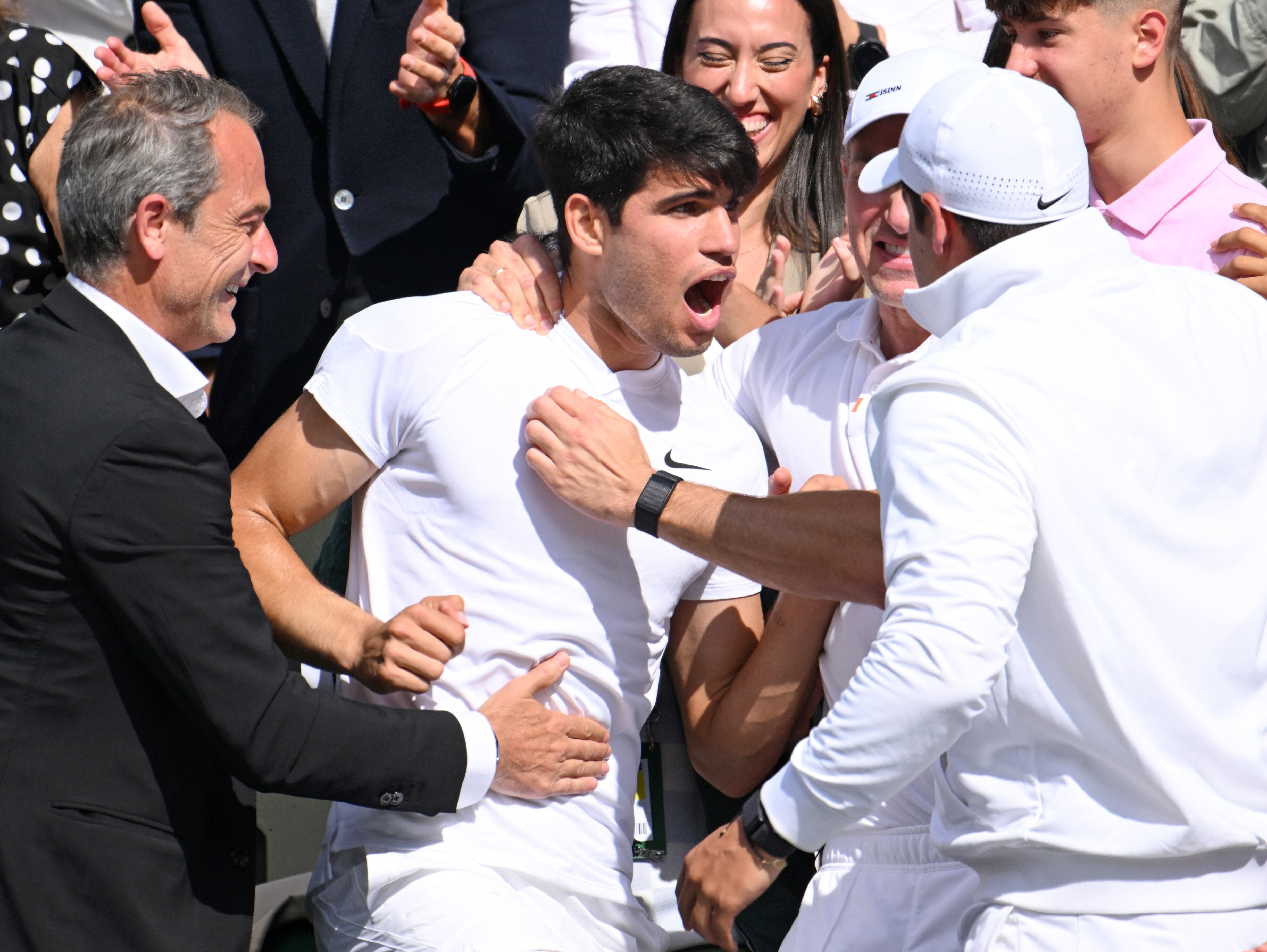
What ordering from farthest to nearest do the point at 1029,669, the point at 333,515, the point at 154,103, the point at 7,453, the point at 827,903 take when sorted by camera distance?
the point at 333,515 → the point at 827,903 → the point at 154,103 → the point at 7,453 → the point at 1029,669

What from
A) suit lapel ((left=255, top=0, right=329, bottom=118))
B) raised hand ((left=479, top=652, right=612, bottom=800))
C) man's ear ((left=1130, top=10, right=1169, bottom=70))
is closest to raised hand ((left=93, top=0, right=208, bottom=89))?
suit lapel ((left=255, top=0, right=329, bottom=118))

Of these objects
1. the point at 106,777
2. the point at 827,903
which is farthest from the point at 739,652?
the point at 106,777

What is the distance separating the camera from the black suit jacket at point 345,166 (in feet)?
12.3

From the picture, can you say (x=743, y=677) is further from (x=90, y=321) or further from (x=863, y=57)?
(x=863, y=57)

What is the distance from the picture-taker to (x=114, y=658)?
224 cm

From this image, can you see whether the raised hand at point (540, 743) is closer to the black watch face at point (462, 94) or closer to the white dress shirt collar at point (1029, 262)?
the white dress shirt collar at point (1029, 262)

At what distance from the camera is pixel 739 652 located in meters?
3.08

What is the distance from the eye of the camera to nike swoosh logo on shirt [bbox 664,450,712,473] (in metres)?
2.99

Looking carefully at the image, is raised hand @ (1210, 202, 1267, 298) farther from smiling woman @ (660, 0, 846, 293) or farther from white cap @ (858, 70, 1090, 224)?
smiling woman @ (660, 0, 846, 293)

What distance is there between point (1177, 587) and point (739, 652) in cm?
126

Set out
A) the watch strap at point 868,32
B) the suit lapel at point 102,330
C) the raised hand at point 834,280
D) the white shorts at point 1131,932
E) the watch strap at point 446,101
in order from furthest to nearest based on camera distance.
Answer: the watch strap at point 868,32
the watch strap at point 446,101
the raised hand at point 834,280
the suit lapel at point 102,330
the white shorts at point 1131,932

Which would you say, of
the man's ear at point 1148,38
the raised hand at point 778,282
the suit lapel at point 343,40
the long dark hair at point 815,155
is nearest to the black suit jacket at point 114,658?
the suit lapel at point 343,40

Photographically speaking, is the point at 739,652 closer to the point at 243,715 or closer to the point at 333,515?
the point at 243,715

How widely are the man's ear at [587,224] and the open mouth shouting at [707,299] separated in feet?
0.76
